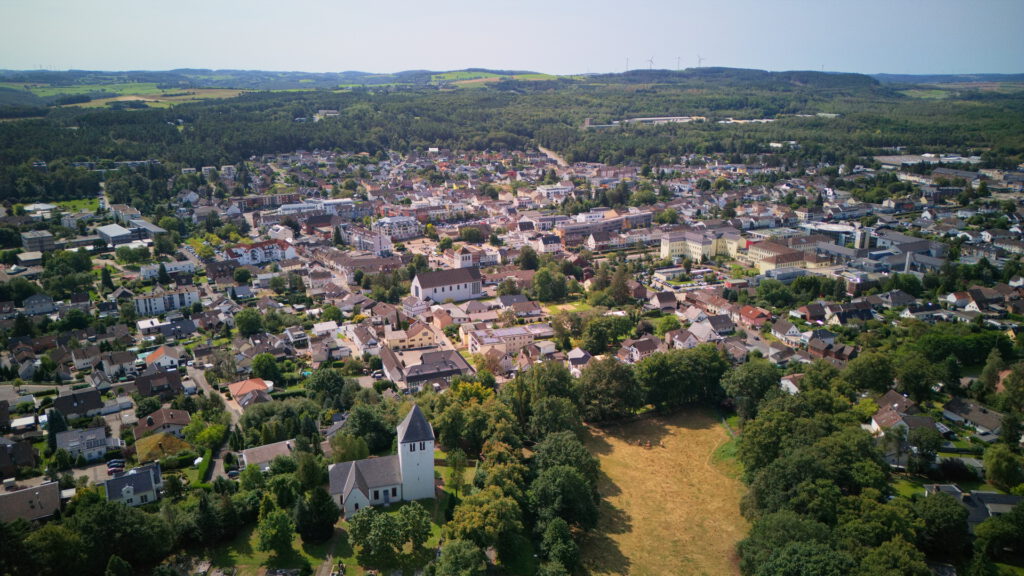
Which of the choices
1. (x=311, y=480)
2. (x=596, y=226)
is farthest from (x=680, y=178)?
(x=311, y=480)

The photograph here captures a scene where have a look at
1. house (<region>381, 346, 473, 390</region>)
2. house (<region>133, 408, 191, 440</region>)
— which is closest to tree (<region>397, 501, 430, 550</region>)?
house (<region>381, 346, 473, 390</region>)

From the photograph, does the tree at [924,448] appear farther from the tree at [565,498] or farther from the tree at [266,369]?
the tree at [266,369]

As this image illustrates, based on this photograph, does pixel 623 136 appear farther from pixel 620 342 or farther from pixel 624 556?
pixel 624 556

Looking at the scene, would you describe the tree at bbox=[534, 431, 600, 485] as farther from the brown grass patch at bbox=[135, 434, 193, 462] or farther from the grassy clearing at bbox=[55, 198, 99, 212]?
the grassy clearing at bbox=[55, 198, 99, 212]

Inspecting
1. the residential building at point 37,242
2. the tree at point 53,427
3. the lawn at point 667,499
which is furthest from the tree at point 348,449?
the residential building at point 37,242

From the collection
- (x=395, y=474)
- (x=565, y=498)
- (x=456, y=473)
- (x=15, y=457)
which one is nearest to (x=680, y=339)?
(x=565, y=498)

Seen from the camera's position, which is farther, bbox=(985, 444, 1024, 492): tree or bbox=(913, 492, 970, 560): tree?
bbox=(985, 444, 1024, 492): tree
